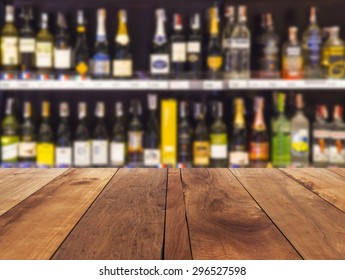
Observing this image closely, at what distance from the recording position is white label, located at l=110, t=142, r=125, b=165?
95.2 inches

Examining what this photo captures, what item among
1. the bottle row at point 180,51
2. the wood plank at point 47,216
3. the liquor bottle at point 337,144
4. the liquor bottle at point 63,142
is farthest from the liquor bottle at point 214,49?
the wood plank at point 47,216

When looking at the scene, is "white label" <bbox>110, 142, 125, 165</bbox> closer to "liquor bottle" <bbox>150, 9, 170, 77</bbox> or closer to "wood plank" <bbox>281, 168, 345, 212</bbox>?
"liquor bottle" <bbox>150, 9, 170, 77</bbox>

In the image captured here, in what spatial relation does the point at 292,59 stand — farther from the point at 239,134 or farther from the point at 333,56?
the point at 239,134

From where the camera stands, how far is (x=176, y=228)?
697 mm

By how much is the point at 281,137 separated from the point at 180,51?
2.08 ft

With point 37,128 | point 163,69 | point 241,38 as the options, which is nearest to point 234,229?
point 163,69

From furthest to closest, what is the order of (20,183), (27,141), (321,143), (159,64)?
(27,141) → (321,143) → (159,64) → (20,183)

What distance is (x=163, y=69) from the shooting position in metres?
2.35

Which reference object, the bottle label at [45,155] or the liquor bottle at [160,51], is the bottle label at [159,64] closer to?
the liquor bottle at [160,51]

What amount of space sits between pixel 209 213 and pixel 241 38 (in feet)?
5.95

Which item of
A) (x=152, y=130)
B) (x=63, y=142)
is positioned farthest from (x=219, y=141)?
(x=63, y=142)

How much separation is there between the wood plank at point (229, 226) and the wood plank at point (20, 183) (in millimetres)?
279

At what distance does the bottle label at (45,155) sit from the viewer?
2.44m
